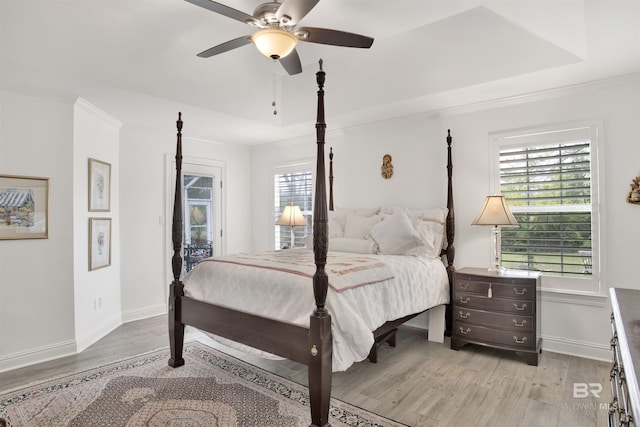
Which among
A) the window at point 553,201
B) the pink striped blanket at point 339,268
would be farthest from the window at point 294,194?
the window at point 553,201

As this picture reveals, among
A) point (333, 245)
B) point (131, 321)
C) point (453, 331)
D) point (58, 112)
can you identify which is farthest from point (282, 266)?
point (131, 321)

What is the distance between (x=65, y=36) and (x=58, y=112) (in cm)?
85

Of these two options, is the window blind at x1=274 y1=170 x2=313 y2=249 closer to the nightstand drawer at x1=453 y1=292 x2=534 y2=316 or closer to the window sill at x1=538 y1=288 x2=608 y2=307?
the nightstand drawer at x1=453 y1=292 x2=534 y2=316

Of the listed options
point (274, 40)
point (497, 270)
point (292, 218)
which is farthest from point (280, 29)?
Answer: point (292, 218)

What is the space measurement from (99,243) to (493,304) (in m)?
4.10

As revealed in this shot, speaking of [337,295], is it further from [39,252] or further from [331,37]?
[39,252]

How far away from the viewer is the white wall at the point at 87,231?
143 inches

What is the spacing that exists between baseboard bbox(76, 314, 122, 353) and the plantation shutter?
14.0 feet

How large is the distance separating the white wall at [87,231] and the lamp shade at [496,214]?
391 centimetres

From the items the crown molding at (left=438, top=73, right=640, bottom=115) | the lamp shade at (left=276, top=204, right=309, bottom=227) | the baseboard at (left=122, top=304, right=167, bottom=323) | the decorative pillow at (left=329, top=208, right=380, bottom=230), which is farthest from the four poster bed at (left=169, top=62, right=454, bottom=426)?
the baseboard at (left=122, top=304, right=167, bottom=323)

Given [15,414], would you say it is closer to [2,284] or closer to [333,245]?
[2,284]

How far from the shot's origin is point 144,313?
187 inches

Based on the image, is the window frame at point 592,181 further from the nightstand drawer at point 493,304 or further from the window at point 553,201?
the nightstand drawer at point 493,304

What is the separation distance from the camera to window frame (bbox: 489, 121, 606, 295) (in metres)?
3.24
